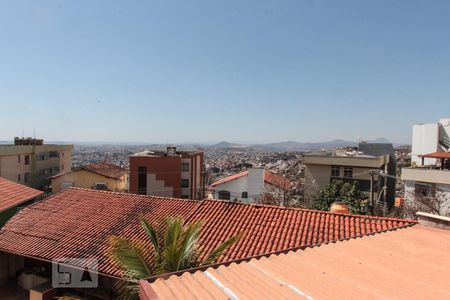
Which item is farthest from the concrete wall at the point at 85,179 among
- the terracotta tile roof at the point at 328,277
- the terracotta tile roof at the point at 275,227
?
the terracotta tile roof at the point at 328,277

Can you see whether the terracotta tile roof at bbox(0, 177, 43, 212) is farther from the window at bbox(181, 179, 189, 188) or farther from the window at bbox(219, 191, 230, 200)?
the window at bbox(181, 179, 189, 188)

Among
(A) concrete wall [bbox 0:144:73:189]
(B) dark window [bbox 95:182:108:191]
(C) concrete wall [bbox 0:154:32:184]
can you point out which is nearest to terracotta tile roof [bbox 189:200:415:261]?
(B) dark window [bbox 95:182:108:191]

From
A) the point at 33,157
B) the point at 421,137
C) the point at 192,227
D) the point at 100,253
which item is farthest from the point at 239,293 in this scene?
the point at 33,157

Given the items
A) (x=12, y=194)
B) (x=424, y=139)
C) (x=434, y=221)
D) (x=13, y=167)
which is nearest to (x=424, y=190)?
(x=424, y=139)

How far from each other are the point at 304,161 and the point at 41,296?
27.0m

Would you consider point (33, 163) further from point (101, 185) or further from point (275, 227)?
point (275, 227)

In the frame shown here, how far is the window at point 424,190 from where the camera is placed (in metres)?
24.6

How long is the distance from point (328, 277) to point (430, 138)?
40.6 meters

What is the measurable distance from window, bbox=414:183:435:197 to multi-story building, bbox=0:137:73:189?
1804 inches

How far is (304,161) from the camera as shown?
109ft

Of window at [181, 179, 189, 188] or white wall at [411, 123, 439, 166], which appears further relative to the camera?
window at [181, 179, 189, 188]

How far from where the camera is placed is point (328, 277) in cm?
414

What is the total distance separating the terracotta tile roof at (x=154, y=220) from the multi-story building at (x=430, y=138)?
29924mm

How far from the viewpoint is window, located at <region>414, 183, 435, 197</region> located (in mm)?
24562
